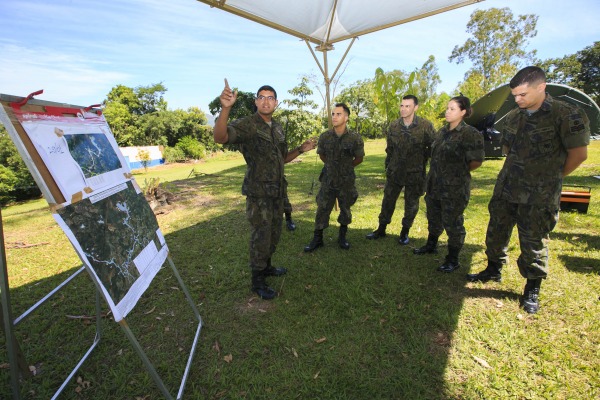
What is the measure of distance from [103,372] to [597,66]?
5451 centimetres

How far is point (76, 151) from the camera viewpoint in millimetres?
1832

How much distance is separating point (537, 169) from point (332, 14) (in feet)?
11.9

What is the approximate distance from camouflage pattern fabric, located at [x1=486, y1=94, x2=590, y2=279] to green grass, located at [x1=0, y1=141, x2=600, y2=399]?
2.41 ft

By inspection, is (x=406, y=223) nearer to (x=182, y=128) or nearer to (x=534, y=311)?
(x=534, y=311)

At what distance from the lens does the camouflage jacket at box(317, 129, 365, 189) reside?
165 inches

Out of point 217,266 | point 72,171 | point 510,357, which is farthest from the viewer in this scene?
point 217,266

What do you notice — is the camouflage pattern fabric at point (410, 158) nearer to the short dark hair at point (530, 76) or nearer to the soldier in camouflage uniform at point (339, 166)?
the soldier in camouflage uniform at point (339, 166)

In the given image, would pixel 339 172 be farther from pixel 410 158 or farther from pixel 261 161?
pixel 261 161

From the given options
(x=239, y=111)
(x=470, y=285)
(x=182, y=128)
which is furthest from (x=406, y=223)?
(x=182, y=128)

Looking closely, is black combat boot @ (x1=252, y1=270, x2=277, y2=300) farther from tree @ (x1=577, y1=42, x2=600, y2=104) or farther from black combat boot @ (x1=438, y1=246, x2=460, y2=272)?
tree @ (x1=577, y1=42, x2=600, y2=104)

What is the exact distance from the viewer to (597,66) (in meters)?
35.0

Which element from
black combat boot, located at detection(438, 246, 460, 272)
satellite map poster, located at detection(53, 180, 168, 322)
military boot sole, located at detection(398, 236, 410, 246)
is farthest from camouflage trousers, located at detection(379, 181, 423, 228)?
satellite map poster, located at detection(53, 180, 168, 322)

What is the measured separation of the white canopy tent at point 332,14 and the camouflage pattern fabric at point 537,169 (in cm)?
231

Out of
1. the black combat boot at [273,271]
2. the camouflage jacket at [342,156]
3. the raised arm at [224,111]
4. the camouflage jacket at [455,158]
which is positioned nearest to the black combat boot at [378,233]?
the camouflage jacket at [342,156]
